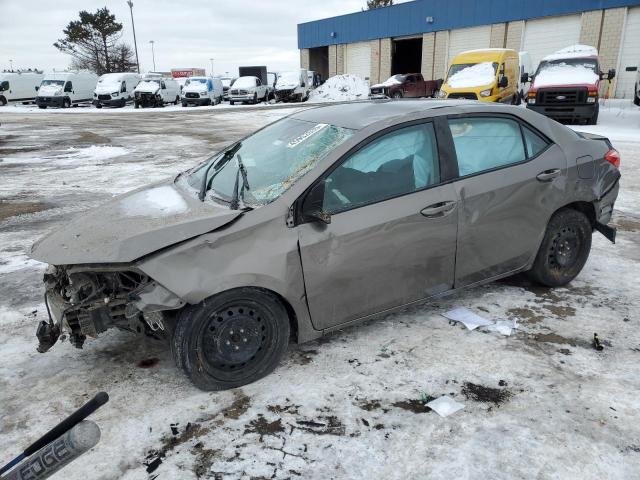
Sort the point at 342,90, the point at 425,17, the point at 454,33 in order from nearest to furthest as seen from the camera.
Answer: the point at 454,33
the point at 342,90
the point at 425,17

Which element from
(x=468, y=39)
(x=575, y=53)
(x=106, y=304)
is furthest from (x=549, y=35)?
(x=106, y=304)

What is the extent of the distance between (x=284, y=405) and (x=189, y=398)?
554 mm

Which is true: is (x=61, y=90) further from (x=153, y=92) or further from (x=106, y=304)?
(x=106, y=304)

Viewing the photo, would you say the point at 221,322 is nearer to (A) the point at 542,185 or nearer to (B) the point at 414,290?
(B) the point at 414,290

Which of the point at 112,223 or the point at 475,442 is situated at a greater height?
the point at 112,223

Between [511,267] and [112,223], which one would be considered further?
[511,267]

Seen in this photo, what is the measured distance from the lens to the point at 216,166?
12.6 ft

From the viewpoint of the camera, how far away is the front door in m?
3.06

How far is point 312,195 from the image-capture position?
299cm

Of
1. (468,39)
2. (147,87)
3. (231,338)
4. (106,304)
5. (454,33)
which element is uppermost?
(454,33)

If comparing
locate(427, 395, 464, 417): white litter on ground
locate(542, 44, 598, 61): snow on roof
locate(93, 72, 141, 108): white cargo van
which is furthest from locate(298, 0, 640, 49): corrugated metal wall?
locate(427, 395, 464, 417): white litter on ground

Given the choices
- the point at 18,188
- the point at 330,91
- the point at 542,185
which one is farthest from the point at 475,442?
the point at 330,91

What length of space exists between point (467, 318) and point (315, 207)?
1.59 metres

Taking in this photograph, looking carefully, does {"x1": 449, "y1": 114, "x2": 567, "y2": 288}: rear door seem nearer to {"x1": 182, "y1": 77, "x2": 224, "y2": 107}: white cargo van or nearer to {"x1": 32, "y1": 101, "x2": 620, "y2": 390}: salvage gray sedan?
{"x1": 32, "y1": 101, "x2": 620, "y2": 390}: salvage gray sedan
